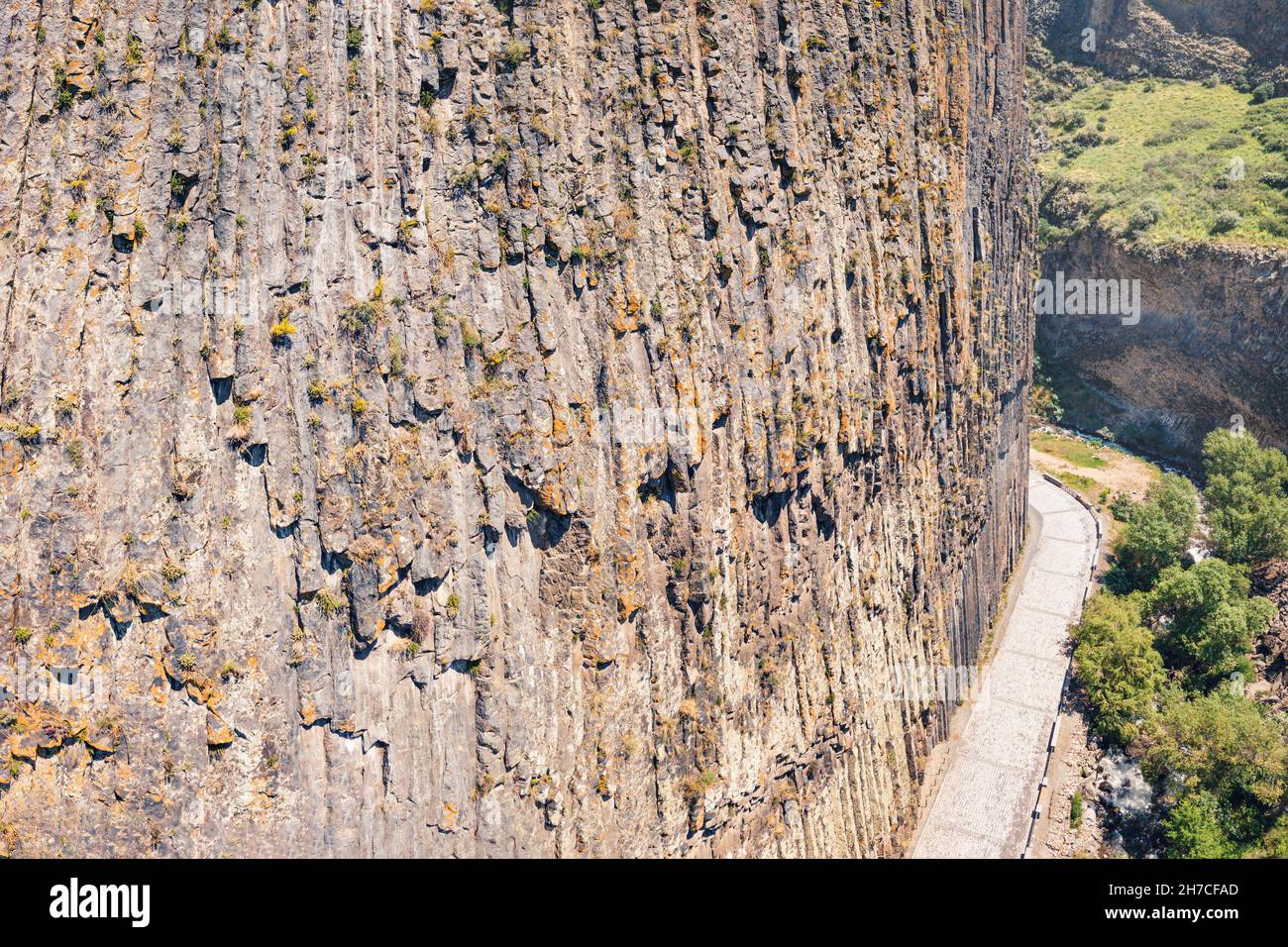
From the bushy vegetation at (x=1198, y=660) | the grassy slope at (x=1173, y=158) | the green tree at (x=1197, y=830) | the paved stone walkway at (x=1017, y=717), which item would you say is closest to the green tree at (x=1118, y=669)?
the bushy vegetation at (x=1198, y=660)

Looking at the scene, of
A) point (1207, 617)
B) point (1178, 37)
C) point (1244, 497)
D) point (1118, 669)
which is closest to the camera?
point (1118, 669)

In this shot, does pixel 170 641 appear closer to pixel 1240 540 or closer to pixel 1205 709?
pixel 1205 709

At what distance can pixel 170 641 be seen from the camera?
16266 millimetres

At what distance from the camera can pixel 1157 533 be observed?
42375 millimetres

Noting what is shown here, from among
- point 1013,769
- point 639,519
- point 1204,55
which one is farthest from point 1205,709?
point 1204,55

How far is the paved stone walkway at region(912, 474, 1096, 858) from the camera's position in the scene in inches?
1243

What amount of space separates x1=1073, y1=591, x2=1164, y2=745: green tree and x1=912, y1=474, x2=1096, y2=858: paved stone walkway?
179cm

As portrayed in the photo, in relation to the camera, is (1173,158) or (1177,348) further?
(1173,158)

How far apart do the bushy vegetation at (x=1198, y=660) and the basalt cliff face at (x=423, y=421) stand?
15902 mm

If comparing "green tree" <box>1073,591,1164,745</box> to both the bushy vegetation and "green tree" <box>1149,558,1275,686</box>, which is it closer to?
the bushy vegetation

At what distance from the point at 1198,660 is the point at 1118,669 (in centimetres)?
578

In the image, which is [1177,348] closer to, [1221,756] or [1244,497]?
[1244,497]

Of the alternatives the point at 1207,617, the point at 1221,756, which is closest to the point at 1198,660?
the point at 1207,617

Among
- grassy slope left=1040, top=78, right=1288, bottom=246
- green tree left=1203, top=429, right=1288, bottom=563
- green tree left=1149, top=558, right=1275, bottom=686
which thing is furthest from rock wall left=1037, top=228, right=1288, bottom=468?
green tree left=1149, top=558, right=1275, bottom=686
